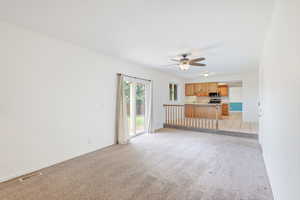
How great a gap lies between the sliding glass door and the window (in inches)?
94.7

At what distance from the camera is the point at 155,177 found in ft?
8.13

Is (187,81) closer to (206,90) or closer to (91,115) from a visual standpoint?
(206,90)

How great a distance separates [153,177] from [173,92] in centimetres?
570

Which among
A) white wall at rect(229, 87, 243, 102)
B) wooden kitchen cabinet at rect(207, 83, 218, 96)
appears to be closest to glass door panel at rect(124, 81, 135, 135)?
wooden kitchen cabinet at rect(207, 83, 218, 96)

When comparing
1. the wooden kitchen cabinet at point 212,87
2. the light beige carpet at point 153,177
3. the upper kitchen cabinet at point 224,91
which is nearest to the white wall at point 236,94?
the upper kitchen cabinet at point 224,91

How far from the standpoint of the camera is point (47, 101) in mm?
2840

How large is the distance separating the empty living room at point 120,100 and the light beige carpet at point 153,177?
2 cm

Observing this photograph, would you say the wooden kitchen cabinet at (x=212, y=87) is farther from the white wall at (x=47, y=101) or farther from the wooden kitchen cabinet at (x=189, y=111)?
the white wall at (x=47, y=101)

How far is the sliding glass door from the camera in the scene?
16.3 ft

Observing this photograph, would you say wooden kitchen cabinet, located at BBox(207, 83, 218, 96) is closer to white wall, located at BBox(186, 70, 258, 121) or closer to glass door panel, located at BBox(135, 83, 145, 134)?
white wall, located at BBox(186, 70, 258, 121)

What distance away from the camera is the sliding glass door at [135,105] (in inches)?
196

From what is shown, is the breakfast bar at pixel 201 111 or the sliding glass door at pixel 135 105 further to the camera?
the breakfast bar at pixel 201 111

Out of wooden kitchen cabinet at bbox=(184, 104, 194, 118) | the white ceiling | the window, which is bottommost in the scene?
wooden kitchen cabinet at bbox=(184, 104, 194, 118)

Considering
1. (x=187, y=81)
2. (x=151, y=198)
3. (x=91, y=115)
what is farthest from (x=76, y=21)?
(x=187, y=81)
